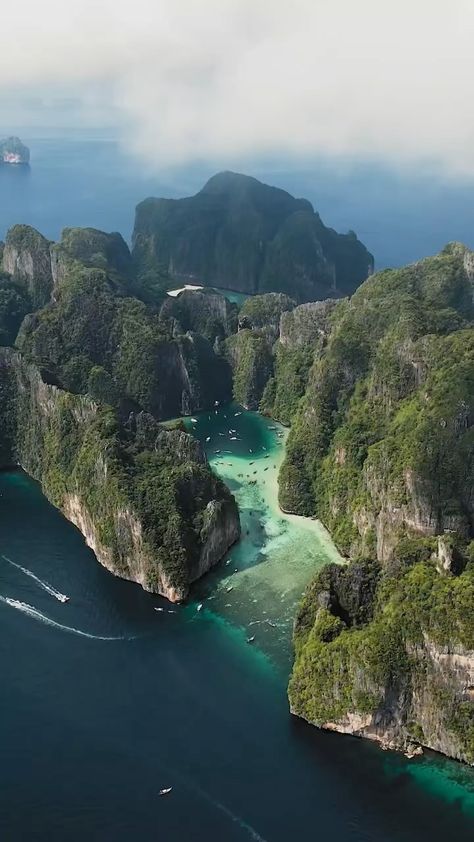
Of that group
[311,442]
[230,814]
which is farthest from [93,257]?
[230,814]

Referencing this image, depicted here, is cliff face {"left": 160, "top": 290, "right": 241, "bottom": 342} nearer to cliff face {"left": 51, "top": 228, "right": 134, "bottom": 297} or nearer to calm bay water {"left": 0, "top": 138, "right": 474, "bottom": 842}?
cliff face {"left": 51, "top": 228, "right": 134, "bottom": 297}

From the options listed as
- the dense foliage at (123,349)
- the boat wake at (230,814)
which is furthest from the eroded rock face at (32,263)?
the boat wake at (230,814)

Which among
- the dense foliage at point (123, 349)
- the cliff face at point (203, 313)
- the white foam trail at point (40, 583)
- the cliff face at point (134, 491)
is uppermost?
the cliff face at point (203, 313)

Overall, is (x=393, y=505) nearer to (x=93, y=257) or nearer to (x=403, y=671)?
(x=403, y=671)

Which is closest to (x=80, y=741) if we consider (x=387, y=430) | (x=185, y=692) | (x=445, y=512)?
(x=185, y=692)

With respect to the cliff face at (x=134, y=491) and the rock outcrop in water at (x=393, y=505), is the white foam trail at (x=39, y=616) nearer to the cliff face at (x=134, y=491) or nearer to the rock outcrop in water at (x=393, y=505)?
the cliff face at (x=134, y=491)
